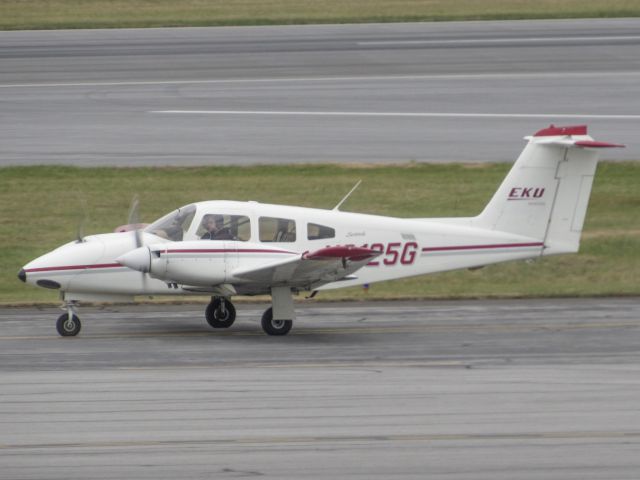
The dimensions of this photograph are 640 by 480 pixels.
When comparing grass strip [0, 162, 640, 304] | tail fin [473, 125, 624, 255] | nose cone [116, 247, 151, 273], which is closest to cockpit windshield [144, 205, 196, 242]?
nose cone [116, 247, 151, 273]

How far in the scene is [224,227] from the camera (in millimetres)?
18594

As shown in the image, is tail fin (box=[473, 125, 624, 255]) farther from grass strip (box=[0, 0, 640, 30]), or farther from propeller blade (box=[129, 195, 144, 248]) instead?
grass strip (box=[0, 0, 640, 30])

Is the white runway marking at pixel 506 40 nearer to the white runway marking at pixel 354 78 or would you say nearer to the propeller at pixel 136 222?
the white runway marking at pixel 354 78

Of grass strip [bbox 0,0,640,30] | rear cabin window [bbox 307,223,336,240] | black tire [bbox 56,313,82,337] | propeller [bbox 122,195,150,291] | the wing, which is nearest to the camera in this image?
the wing

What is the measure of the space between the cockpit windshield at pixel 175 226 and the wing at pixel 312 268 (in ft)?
3.49

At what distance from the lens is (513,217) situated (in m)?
19.8

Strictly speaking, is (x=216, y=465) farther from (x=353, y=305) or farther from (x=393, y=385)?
(x=353, y=305)

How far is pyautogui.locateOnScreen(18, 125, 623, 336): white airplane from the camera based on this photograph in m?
18.1

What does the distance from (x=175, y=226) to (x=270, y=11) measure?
128ft

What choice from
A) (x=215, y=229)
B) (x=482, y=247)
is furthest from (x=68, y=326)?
(x=482, y=247)

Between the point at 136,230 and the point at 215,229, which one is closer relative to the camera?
the point at 215,229

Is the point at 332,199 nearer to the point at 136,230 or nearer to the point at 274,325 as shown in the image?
the point at 274,325

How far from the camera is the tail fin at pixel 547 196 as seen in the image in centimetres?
1980

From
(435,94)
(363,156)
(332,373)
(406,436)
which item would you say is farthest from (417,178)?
(406,436)
